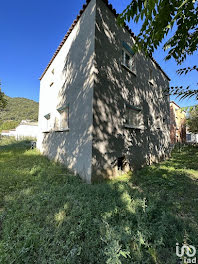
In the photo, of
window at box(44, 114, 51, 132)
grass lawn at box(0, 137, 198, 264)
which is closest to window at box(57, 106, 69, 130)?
window at box(44, 114, 51, 132)

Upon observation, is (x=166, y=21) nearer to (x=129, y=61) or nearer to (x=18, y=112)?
(x=129, y=61)

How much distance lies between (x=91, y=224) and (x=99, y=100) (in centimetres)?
364

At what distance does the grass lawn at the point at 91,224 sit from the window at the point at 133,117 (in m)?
3.37

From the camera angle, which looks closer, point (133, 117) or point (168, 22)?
point (168, 22)

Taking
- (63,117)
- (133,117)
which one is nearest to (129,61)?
(133,117)

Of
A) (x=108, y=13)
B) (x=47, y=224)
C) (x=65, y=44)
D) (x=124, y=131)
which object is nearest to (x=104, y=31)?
(x=108, y=13)

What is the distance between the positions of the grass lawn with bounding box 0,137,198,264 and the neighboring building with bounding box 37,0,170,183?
1.36 metres

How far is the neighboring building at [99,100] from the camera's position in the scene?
4316 mm

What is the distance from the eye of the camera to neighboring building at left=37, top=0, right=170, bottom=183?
432 centimetres

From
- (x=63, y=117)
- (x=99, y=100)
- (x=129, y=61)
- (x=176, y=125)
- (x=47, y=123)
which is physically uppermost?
(x=129, y=61)

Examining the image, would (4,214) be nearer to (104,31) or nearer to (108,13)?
(104,31)

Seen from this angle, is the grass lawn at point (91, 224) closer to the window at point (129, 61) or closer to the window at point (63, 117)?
the window at point (63, 117)

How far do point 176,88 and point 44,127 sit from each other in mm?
8561

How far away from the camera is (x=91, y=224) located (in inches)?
85.4
